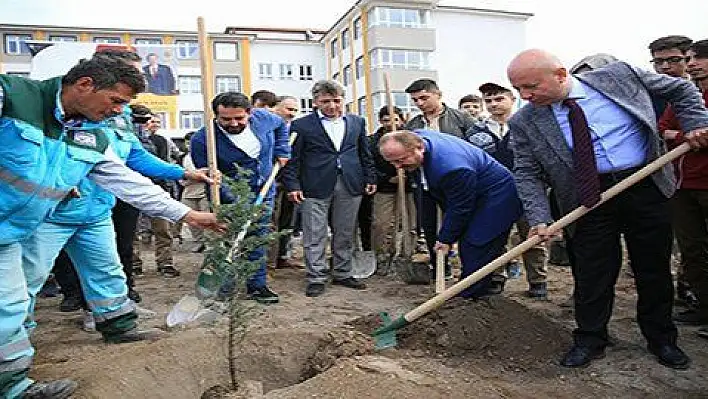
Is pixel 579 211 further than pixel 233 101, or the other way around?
pixel 233 101

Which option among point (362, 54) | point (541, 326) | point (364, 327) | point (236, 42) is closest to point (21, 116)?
point (364, 327)

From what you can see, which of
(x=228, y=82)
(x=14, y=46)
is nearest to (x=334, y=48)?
(x=228, y=82)

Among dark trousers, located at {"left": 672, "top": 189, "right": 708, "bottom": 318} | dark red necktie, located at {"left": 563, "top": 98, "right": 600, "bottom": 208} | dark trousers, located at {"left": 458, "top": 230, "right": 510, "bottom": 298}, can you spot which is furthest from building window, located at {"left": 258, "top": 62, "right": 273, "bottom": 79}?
dark red necktie, located at {"left": 563, "top": 98, "right": 600, "bottom": 208}

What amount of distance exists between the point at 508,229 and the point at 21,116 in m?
3.29

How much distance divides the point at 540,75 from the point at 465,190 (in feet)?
3.89

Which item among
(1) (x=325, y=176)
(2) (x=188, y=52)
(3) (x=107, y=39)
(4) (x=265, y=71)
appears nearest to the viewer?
(1) (x=325, y=176)

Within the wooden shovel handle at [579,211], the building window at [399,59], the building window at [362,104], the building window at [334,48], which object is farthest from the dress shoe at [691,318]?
the building window at [334,48]

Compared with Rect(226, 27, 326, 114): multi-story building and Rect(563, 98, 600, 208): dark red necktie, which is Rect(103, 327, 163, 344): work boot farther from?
Rect(226, 27, 326, 114): multi-story building

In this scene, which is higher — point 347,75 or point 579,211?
point 347,75

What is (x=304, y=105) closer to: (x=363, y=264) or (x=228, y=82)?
(x=228, y=82)

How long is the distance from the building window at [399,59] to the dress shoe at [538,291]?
30127 millimetres

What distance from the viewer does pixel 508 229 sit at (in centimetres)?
447

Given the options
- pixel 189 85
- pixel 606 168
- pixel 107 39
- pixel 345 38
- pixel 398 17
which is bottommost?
pixel 606 168

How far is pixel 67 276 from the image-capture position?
518 cm
